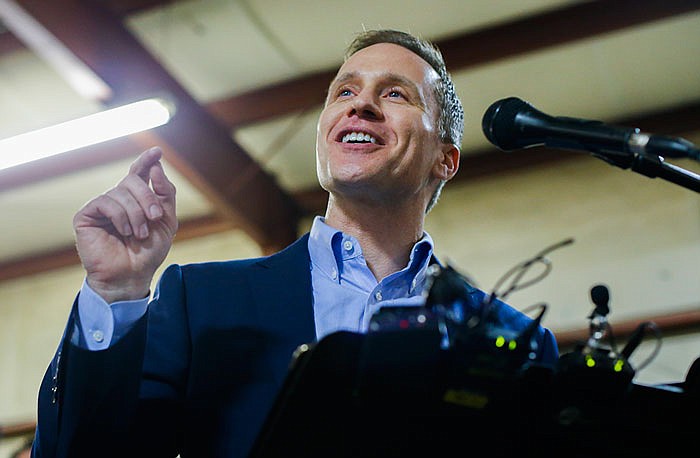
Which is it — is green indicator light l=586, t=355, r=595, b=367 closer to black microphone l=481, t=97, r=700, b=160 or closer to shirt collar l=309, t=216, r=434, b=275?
black microphone l=481, t=97, r=700, b=160

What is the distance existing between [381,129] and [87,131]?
2490 mm

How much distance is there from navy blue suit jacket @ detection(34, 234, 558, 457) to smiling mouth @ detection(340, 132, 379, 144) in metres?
0.29

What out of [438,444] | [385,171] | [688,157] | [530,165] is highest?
[530,165]

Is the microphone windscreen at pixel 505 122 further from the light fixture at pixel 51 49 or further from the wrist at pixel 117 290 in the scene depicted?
the light fixture at pixel 51 49

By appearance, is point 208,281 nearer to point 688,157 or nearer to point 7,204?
point 688,157

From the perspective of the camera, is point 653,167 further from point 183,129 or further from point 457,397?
point 183,129

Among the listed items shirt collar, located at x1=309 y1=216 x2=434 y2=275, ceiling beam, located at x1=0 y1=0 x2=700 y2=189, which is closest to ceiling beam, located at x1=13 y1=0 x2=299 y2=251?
ceiling beam, located at x1=0 y1=0 x2=700 y2=189

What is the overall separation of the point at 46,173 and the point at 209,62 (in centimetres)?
150

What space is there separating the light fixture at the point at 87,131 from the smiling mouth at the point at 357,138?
7.93 ft

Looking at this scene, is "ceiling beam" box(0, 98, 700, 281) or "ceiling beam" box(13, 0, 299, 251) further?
"ceiling beam" box(0, 98, 700, 281)

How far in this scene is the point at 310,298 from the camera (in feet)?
5.32

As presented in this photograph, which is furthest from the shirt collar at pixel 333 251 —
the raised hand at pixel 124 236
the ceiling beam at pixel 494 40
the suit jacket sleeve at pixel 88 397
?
the ceiling beam at pixel 494 40

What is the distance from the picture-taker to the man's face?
6.26 ft

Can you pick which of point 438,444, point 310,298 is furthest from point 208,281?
point 438,444
